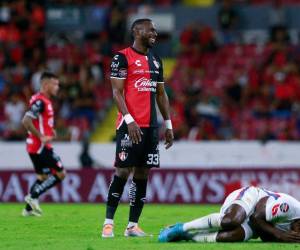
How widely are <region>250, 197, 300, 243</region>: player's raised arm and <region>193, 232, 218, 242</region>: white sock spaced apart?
0.46 meters

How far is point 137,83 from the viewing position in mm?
11070

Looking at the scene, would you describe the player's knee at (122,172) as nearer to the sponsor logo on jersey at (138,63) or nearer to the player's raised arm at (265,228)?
the sponsor logo on jersey at (138,63)

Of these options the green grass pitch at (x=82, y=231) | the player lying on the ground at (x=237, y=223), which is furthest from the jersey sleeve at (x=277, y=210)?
the green grass pitch at (x=82, y=231)

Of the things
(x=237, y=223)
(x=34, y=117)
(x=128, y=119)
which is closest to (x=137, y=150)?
(x=128, y=119)

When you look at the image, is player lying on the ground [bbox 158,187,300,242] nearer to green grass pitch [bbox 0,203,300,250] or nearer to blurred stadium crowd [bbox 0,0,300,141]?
green grass pitch [bbox 0,203,300,250]

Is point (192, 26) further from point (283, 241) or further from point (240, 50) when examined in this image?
point (283, 241)

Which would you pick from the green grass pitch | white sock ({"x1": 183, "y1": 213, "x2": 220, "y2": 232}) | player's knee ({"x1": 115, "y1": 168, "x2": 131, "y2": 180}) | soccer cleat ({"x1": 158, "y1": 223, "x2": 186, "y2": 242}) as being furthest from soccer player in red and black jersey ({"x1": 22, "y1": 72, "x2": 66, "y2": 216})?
white sock ({"x1": 183, "y1": 213, "x2": 220, "y2": 232})

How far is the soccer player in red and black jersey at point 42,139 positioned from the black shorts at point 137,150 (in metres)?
4.55

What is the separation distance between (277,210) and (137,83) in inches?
90.6

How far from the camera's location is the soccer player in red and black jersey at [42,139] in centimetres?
1541

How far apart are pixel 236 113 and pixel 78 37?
696cm

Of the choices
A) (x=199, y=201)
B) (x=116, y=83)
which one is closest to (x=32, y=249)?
(x=116, y=83)

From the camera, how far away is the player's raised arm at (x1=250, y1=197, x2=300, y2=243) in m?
10.0

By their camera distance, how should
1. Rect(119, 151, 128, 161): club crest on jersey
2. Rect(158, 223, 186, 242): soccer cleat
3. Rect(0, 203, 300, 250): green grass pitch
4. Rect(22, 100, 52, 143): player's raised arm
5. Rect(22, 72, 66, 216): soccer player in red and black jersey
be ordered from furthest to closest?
1. Rect(22, 72, 66, 216): soccer player in red and black jersey
2. Rect(22, 100, 52, 143): player's raised arm
3. Rect(119, 151, 128, 161): club crest on jersey
4. Rect(158, 223, 186, 242): soccer cleat
5. Rect(0, 203, 300, 250): green grass pitch
